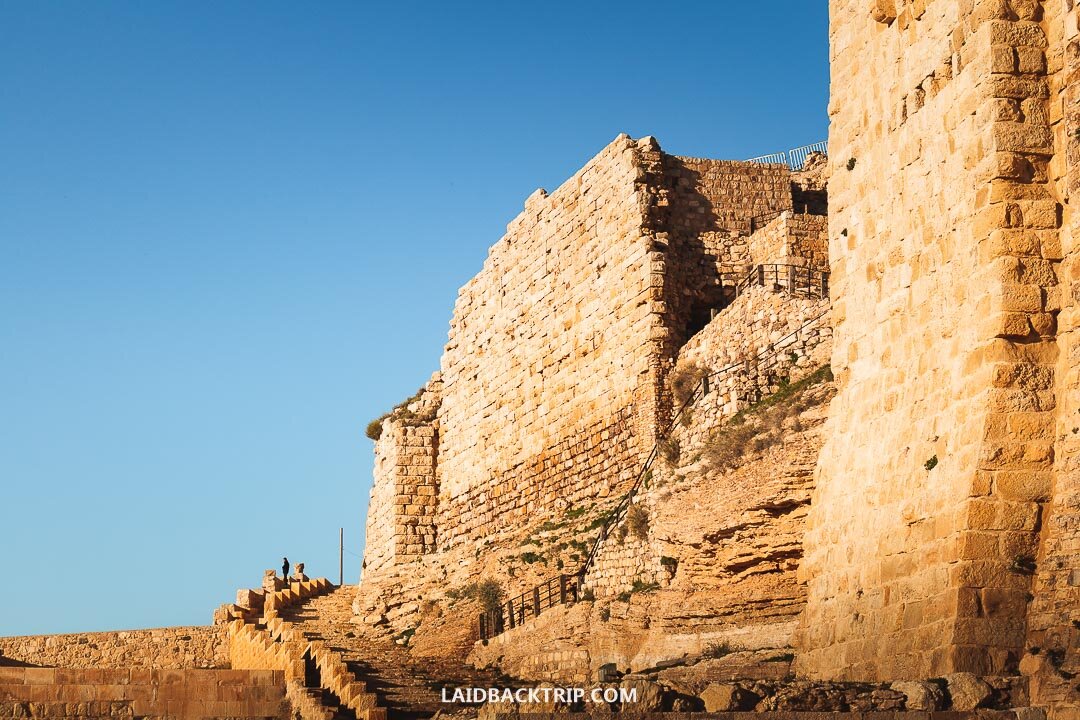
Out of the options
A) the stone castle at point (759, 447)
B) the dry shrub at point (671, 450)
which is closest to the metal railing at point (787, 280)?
the stone castle at point (759, 447)

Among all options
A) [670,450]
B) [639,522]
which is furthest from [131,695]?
[670,450]

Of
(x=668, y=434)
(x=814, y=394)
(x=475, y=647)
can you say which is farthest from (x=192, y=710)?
(x=814, y=394)

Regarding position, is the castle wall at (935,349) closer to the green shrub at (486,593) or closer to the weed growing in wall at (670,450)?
the weed growing in wall at (670,450)

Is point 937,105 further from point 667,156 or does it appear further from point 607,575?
point 667,156

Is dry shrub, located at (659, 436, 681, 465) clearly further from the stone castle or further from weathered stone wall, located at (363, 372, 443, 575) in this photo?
weathered stone wall, located at (363, 372, 443, 575)

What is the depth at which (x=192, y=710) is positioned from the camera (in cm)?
1917

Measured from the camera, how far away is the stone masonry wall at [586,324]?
74.7 feet

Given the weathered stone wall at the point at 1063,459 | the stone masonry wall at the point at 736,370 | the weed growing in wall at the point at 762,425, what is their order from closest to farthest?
the weathered stone wall at the point at 1063,459, the weed growing in wall at the point at 762,425, the stone masonry wall at the point at 736,370

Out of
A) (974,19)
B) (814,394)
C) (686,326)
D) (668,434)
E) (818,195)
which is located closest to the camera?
(974,19)

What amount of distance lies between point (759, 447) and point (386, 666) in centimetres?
812

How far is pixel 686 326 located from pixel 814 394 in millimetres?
7020

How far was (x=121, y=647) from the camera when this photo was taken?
28.4m

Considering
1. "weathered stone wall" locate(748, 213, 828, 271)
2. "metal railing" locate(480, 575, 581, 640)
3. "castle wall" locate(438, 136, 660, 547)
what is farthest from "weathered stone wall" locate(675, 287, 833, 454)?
"metal railing" locate(480, 575, 581, 640)

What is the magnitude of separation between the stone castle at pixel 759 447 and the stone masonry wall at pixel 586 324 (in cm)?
6
